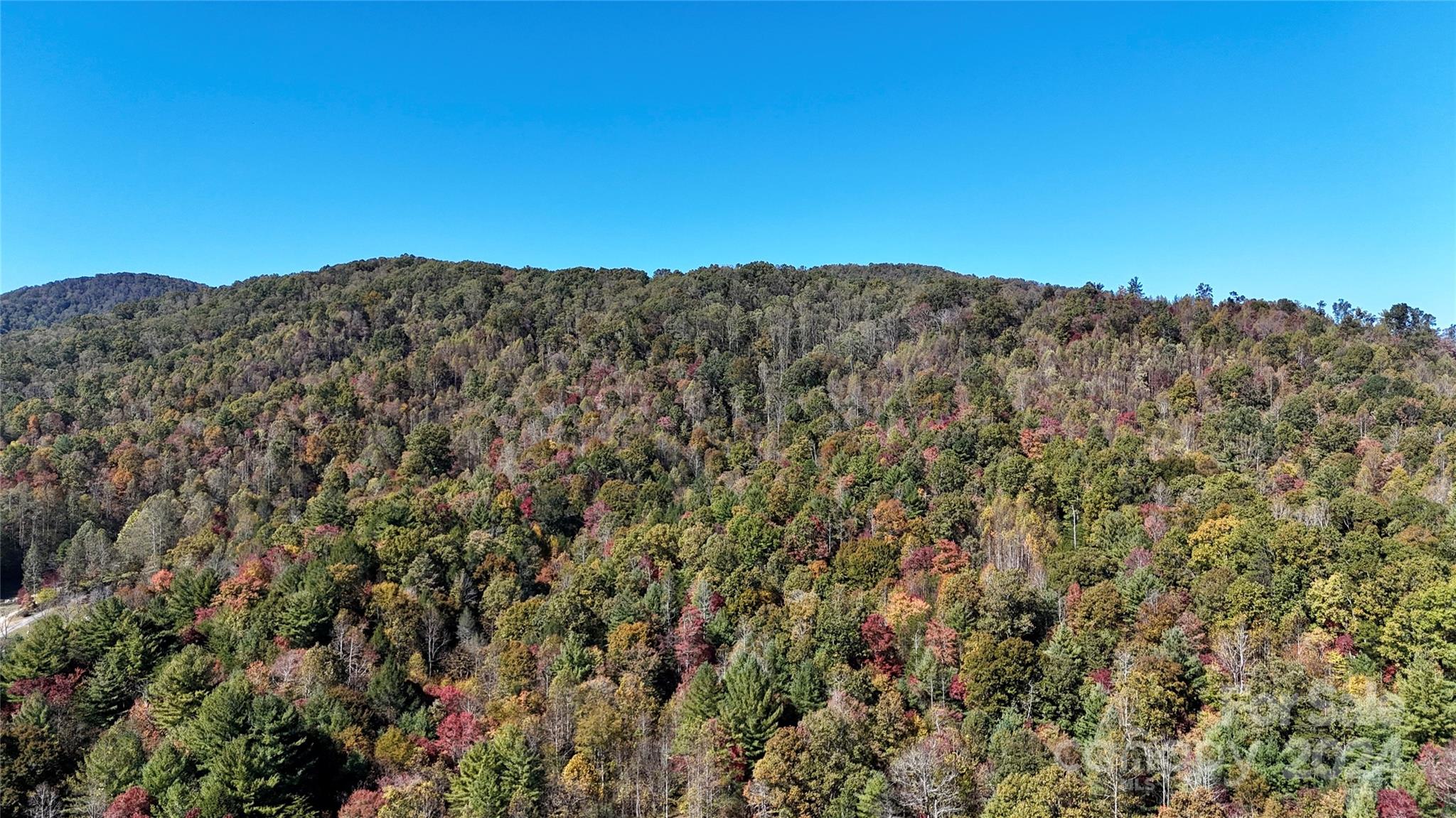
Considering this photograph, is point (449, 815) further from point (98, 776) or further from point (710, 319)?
point (710, 319)

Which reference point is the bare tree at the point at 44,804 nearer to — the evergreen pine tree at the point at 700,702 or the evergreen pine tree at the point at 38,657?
the evergreen pine tree at the point at 38,657

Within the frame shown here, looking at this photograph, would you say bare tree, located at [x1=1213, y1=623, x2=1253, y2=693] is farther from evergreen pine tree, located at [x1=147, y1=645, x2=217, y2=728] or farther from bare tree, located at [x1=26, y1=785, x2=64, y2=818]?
bare tree, located at [x1=26, y1=785, x2=64, y2=818]

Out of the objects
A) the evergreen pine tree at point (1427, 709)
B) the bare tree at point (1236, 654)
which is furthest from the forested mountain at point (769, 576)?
the bare tree at point (1236, 654)

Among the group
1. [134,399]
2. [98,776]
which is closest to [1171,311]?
[98,776]

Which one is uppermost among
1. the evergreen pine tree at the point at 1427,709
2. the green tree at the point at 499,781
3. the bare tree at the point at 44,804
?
the evergreen pine tree at the point at 1427,709

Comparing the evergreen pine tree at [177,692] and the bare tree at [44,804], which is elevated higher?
the evergreen pine tree at [177,692]

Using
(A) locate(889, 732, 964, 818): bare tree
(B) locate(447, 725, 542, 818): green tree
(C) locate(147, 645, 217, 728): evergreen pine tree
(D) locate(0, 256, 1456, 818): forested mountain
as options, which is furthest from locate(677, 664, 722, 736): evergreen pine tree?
(C) locate(147, 645, 217, 728): evergreen pine tree

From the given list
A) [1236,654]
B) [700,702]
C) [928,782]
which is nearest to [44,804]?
[700,702]

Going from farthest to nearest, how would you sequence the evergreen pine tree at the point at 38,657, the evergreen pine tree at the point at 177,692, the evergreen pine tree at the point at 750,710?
the evergreen pine tree at the point at 38,657, the evergreen pine tree at the point at 177,692, the evergreen pine tree at the point at 750,710
